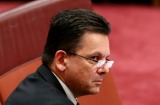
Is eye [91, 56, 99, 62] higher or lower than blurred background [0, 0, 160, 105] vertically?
higher

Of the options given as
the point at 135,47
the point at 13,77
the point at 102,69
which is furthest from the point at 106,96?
the point at 135,47

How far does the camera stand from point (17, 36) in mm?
1449

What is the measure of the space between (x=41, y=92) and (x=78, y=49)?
14cm

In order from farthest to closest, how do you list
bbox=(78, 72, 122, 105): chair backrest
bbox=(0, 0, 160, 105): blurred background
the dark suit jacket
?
bbox=(0, 0, 160, 105): blurred background
bbox=(78, 72, 122, 105): chair backrest
the dark suit jacket

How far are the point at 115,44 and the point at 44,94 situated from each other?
108 inches

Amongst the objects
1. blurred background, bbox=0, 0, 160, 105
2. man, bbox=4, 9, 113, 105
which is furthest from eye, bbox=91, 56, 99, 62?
blurred background, bbox=0, 0, 160, 105

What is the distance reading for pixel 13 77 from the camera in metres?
1.40

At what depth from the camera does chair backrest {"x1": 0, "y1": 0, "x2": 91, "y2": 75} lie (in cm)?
141

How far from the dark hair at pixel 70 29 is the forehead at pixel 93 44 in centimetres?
1

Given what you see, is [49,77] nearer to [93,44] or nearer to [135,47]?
[93,44]

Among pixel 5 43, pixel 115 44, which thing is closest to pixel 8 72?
pixel 5 43

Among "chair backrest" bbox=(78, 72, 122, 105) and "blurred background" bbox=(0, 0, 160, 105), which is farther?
"blurred background" bbox=(0, 0, 160, 105)

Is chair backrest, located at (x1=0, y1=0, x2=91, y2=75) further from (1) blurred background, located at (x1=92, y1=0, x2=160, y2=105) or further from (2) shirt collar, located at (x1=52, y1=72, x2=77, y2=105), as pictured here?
(1) blurred background, located at (x1=92, y1=0, x2=160, y2=105)

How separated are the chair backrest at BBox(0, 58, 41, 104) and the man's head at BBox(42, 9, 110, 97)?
0.99 ft
